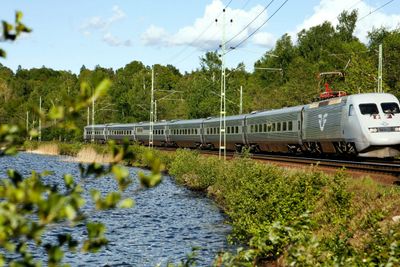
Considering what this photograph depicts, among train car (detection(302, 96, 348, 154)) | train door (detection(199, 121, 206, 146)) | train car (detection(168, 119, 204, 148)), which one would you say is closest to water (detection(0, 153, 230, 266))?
train car (detection(302, 96, 348, 154))

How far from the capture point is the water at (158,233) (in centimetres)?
1922

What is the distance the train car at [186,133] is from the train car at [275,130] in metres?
13.8

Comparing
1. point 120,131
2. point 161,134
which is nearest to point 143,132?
point 161,134

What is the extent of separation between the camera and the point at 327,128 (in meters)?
30.5

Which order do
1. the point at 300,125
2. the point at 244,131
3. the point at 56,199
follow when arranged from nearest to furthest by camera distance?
1. the point at 56,199
2. the point at 300,125
3. the point at 244,131

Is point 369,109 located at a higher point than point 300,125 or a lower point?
higher

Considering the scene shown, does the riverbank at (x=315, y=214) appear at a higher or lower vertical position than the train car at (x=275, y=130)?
lower

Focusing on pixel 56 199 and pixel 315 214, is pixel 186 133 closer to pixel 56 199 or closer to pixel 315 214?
pixel 315 214

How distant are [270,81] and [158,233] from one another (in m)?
104

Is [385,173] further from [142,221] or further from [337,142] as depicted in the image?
[142,221]

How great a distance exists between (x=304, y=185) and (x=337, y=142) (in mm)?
10585

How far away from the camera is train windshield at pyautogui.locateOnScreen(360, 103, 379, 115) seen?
2737cm

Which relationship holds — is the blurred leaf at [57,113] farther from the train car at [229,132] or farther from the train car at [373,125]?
the train car at [229,132]

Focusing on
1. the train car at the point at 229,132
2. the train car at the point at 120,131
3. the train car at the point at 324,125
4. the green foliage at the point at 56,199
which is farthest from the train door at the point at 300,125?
the train car at the point at 120,131
